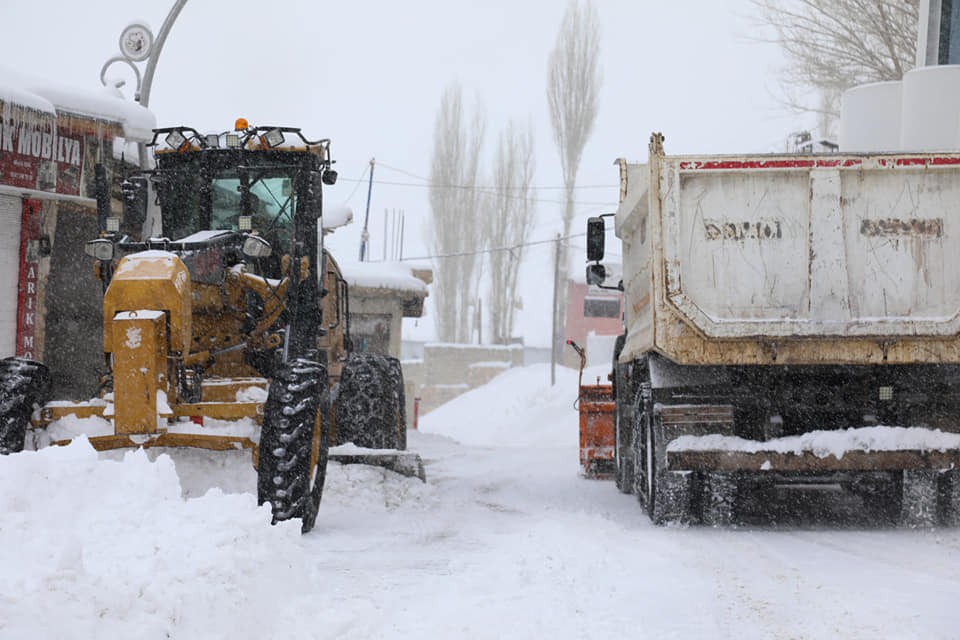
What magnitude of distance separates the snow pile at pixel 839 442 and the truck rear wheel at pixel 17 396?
475 cm

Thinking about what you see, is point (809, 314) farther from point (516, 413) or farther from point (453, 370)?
point (453, 370)

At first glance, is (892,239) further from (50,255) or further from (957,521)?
(50,255)

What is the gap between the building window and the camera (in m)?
57.7

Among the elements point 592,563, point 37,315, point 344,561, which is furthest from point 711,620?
point 37,315

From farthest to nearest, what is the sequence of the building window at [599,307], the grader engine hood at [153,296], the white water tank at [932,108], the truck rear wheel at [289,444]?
the building window at [599,307], the white water tank at [932,108], the truck rear wheel at [289,444], the grader engine hood at [153,296]

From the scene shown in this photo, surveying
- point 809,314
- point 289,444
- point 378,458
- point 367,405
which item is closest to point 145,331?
point 289,444

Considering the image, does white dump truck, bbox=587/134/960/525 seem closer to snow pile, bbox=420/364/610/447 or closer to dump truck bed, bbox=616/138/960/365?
dump truck bed, bbox=616/138/960/365

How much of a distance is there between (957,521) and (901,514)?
0.42m

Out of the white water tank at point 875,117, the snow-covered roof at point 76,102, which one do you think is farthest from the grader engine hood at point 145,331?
the white water tank at point 875,117

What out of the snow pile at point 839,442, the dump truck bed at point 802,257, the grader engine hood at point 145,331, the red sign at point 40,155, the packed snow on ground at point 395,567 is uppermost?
the red sign at point 40,155

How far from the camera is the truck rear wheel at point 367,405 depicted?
11984mm

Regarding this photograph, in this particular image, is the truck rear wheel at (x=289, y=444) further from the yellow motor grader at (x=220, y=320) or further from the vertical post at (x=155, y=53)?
the vertical post at (x=155, y=53)

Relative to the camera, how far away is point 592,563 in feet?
23.9

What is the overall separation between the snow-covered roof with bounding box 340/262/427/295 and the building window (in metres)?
27.3
